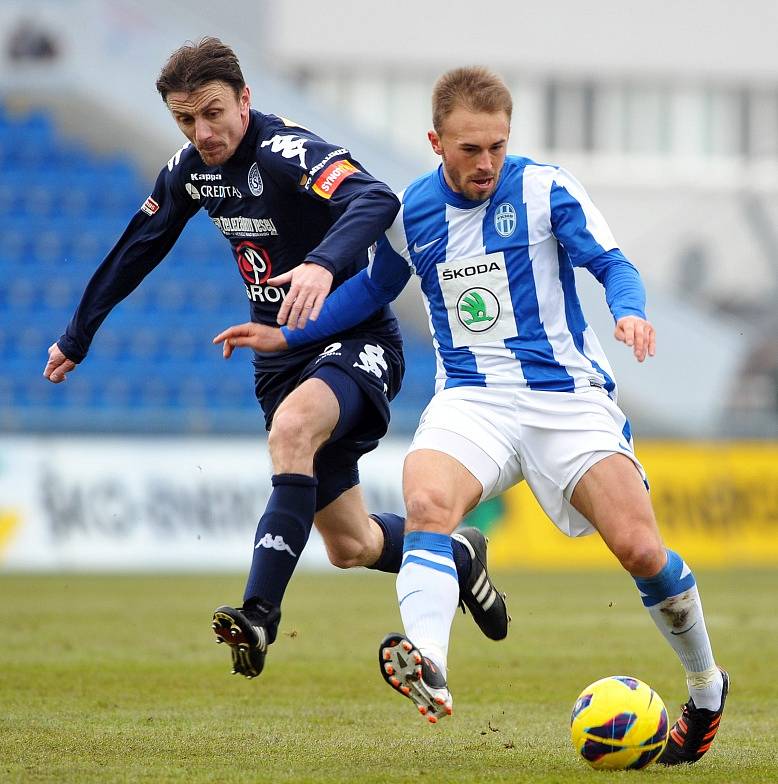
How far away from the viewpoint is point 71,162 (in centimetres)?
2512

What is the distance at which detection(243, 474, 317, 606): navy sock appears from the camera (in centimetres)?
584

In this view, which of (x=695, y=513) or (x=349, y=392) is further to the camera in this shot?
(x=695, y=513)

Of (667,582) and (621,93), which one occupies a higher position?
(667,582)

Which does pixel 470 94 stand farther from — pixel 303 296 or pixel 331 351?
pixel 331 351

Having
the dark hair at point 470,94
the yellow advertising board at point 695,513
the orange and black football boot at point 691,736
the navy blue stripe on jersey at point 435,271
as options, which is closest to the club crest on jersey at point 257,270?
the navy blue stripe on jersey at point 435,271

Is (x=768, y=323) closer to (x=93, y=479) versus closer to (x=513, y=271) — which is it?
(x=93, y=479)

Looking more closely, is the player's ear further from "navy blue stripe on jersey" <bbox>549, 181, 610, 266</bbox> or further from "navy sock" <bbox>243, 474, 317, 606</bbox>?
"navy sock" <bbox>243, 474, 317, 606</bbox>

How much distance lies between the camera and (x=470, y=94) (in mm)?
5582

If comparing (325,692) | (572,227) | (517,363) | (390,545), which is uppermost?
(572,227)

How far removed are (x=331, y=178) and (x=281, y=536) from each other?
4.62 feet

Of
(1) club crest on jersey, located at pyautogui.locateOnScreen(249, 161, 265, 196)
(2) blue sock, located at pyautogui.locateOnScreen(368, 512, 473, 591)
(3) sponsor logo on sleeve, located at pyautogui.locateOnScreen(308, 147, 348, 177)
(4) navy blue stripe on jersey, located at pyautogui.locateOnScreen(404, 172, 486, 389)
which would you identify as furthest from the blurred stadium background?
(4) navy blue stripe on jersey, located at pyautogui.locateOnScreen(404, 172, 486, 389)

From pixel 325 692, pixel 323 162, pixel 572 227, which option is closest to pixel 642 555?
pixel 572 227

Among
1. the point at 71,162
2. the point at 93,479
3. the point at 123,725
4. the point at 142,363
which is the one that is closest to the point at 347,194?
the point at 123,725

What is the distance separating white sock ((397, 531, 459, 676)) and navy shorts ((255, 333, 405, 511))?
0.95 m
